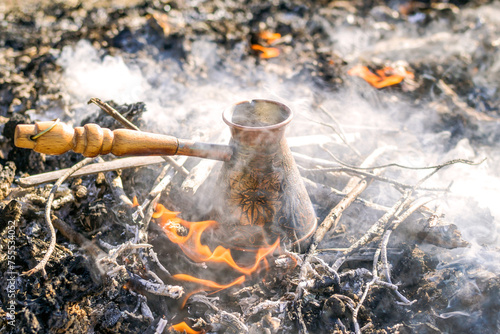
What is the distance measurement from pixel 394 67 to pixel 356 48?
161cm

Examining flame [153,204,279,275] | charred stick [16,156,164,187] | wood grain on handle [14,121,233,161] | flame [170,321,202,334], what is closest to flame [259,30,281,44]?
charred stick [16,156,164,187]

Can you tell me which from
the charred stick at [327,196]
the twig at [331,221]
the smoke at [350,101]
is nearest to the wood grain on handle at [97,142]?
the twig at [331,221]

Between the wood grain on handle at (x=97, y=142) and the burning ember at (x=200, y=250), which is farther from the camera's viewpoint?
the burning ember at (x=200, y=250)

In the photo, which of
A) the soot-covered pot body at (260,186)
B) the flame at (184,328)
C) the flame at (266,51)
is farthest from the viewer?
the flame at (266,51)

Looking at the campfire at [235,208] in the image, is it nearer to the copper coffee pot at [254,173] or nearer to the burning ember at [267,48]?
the copper coffee pot at [254,173]

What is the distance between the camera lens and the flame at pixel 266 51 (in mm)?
7988

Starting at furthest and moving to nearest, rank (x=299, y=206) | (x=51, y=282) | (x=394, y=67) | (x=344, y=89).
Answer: (x=394, y=67) < (x=344, y=89) < (x=299, y=206) < (x=51, y=282)

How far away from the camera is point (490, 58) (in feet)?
26.1

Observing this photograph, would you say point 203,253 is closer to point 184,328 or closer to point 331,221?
point 184,328

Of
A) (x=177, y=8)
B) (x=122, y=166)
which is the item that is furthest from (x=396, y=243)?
(x=177, y=8)

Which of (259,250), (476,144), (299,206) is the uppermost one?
(299,206)

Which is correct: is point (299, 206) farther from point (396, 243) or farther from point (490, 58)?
point (490, 58)

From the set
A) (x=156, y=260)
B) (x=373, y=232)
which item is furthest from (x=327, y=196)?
(x=156, y=260)

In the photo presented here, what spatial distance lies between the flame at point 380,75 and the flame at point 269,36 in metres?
2.57
